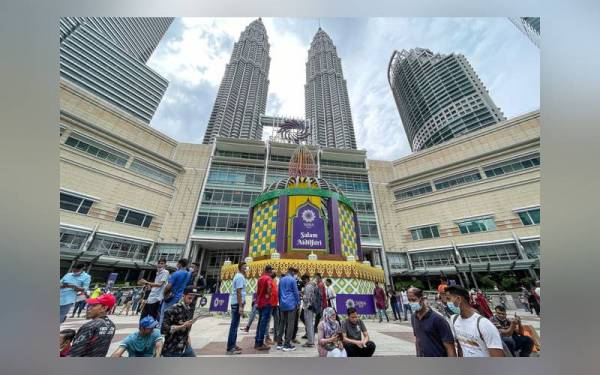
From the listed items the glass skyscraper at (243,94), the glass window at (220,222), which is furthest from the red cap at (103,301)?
the glass skyscraper at (243,94)

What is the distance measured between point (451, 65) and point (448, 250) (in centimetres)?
4800

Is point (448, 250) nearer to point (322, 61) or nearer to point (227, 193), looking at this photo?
point (227, 193)

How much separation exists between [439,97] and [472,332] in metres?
61.7

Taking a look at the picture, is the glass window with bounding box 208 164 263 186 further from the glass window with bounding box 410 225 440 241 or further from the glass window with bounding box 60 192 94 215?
the glass window with bounding box 410 225 440 241

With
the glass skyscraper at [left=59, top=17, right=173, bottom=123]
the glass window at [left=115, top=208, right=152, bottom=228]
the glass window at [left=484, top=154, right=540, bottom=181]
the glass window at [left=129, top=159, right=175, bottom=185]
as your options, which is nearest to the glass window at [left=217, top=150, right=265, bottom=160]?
the glass window at [left=129, top=159, right=175, bottom=185]

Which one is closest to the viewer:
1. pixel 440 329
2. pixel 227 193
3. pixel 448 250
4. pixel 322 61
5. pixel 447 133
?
pixel 440 329

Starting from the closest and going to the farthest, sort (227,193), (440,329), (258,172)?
(440,329)
(227,193)
(258,172)

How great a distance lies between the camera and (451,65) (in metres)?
51.1

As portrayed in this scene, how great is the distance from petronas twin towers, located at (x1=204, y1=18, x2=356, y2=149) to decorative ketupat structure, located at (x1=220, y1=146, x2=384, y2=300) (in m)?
42.8

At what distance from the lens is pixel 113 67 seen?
204 ft

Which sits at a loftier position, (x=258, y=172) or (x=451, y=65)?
(x=451, y=65)

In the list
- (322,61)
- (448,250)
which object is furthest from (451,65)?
(448,250)
